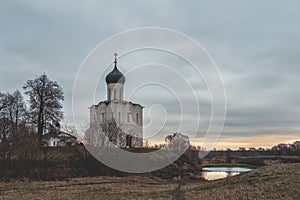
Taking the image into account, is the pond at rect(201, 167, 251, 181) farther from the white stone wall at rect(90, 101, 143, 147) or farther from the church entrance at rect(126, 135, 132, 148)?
the white stone wall at rect(90, 101, 143, 147)

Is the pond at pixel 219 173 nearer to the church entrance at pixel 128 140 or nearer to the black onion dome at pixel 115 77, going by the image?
the church entrance at pixel 128 140

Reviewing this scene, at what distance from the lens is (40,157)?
159 ft

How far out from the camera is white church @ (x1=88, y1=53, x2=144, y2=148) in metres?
68.1

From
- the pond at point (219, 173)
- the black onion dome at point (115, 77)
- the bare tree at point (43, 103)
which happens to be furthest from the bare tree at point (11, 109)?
the pond at point (219, 173)

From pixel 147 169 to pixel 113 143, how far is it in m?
10.2

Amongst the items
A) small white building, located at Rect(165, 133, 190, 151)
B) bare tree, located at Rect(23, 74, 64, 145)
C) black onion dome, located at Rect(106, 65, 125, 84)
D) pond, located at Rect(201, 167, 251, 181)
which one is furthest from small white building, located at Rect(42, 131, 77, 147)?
small white building, located at Rect(165, 133, 190, 151)

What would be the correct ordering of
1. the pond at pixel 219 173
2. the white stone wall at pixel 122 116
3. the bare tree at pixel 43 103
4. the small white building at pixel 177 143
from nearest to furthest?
the pond at pixel 219 173
the bare tree at pixel 43 103
the white stone wall at pixel 122 116
the small white building at pixel 177 143

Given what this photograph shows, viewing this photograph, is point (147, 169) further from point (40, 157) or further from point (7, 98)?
point (7, 98)

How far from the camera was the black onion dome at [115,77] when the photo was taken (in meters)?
70.9

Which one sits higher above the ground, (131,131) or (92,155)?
(131,131)

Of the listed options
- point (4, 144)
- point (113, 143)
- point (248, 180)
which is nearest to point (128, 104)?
point (113, 143)

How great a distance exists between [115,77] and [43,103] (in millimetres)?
16544

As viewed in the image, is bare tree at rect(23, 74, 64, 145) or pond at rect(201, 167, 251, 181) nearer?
pond at rect(201, 167, 251, 181)

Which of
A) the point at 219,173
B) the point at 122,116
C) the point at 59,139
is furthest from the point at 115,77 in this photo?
the point at 219,173
